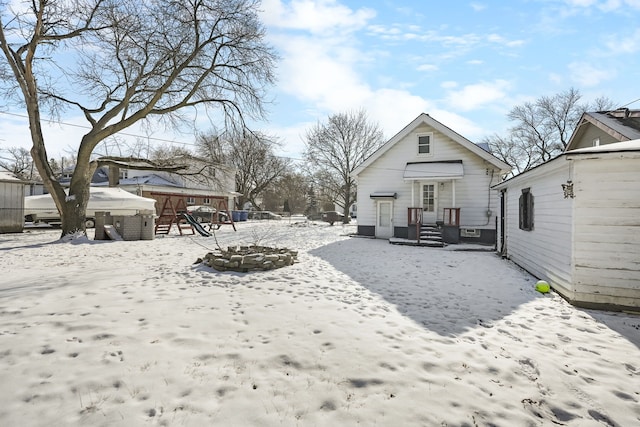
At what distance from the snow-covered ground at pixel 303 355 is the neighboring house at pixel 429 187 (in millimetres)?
9123

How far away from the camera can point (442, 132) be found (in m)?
15.3

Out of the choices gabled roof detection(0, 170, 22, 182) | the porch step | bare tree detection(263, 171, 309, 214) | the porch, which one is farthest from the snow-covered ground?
bare tree detection(263, 171, 309, 214)

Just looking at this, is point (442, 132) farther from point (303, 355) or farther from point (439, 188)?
point (303, 355)

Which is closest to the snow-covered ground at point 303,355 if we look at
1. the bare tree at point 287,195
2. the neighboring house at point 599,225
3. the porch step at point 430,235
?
the neighboring house at point 599,225

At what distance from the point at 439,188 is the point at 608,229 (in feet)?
33.9

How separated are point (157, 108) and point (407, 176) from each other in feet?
40.1

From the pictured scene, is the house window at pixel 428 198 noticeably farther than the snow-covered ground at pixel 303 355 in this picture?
Yes

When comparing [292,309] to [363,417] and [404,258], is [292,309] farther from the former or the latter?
[404,258]

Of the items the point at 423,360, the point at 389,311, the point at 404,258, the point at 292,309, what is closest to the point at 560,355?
the point at 423,360

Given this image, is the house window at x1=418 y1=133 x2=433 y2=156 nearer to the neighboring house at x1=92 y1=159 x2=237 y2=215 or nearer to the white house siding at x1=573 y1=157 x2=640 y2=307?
the white house siding at x1=573 y1=157 x2=640 y2=307

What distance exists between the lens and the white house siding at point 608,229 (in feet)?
15.9

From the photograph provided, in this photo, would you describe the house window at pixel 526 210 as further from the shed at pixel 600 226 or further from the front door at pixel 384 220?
the front door at pixel 384 220

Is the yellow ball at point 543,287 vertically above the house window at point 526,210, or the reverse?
the house window at point 526,210

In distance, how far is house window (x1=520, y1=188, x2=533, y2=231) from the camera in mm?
7652
